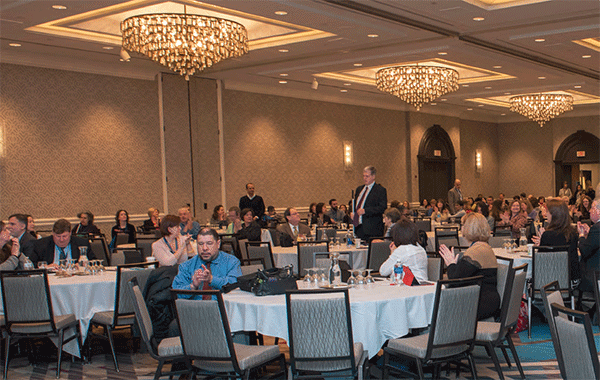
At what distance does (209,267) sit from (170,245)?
70.6 inches

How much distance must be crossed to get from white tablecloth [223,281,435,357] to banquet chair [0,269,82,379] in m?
1.91

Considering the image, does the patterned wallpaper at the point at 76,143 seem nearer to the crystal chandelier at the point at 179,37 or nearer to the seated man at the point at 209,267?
the crystal chandelier at the point at 179,37

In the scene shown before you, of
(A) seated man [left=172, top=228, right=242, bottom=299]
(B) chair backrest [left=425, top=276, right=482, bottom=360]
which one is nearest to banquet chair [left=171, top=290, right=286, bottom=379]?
(A) seated man [left=172, top=228, right=242, bottom=299]

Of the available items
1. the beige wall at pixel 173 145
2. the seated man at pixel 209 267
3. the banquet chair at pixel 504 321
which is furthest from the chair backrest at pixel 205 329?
the beige wall at pixel 173 145

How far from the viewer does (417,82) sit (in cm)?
1301

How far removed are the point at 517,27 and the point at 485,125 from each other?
14.6 meters

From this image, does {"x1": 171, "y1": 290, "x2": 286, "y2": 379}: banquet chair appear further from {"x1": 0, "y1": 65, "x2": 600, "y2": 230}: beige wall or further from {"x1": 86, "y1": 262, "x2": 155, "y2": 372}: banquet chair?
{"x1": 0, "y1": 65, "x2": 600, "y2": 230}: beige wall

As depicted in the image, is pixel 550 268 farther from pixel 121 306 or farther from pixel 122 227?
pixel 122 227

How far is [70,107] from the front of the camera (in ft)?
38.8

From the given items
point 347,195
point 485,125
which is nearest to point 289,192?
point 347,195

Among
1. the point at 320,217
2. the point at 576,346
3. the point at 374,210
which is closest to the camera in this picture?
the point at 576,346

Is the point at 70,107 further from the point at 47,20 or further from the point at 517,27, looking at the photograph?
the point at 517,27

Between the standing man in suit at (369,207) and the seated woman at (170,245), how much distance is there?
3.24 meters

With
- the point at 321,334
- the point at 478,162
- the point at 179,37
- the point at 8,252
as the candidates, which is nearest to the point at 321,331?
the point at 321,334
